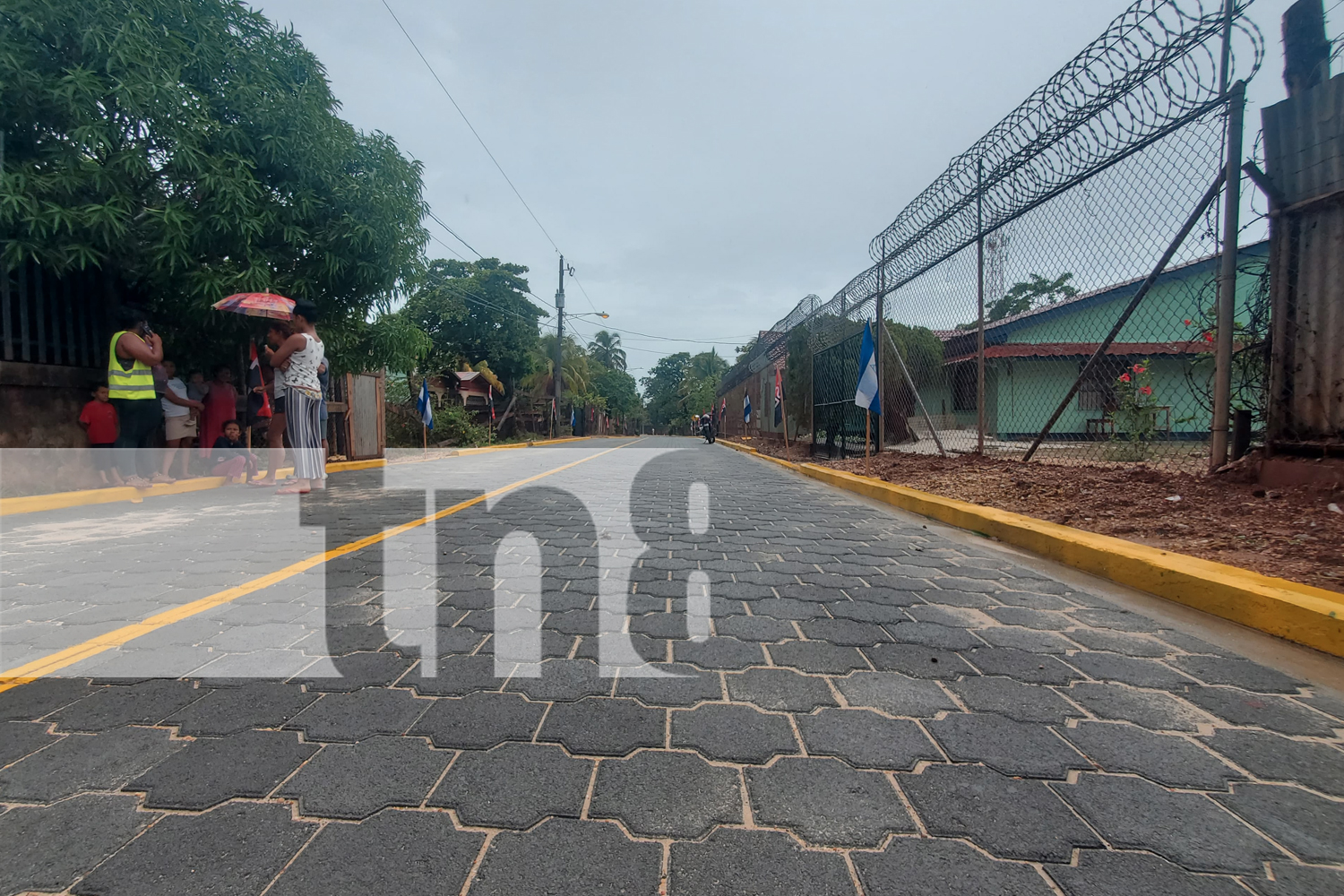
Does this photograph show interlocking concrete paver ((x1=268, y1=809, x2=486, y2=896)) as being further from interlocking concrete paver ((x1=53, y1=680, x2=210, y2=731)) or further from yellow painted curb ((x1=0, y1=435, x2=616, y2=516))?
yellow painted curb ((x1=0, y1=435, x2=616, y2=516))

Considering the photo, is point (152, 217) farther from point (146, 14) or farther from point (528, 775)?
point (528, 775)

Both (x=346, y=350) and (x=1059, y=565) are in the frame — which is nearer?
(x=1059, y=565)

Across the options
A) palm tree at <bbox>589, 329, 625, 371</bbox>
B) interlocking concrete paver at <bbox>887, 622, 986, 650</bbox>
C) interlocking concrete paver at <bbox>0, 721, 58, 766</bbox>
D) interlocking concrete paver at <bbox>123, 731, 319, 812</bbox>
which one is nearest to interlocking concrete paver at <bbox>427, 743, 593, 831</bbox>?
interlocking concrete paver at <bbox>123, 731, 319, 812</bbox>

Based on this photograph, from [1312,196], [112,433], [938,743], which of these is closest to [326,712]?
[938,743]

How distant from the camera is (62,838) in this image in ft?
4.56

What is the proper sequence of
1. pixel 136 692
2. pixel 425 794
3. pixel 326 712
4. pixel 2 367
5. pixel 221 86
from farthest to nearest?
1. pixel 221 86
2. pixel 2 367
3. pixel 136 692
4. pixel 326 712
5. pixel 425 794

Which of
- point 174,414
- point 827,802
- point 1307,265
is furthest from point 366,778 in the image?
point 174,414

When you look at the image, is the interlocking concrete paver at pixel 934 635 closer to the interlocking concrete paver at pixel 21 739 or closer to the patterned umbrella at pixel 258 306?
the interlocking concrete paver at pixel 21 739

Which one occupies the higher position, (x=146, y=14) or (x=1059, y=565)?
(x=146, y=14)

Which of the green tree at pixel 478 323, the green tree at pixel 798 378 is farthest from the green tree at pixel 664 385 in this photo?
the green tree at pixel 798 378

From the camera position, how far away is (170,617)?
2797mm

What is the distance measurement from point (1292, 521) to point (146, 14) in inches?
413

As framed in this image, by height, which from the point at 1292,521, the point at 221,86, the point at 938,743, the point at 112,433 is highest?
the point at 221,86

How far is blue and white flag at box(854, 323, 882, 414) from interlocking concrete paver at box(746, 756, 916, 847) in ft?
23.3
